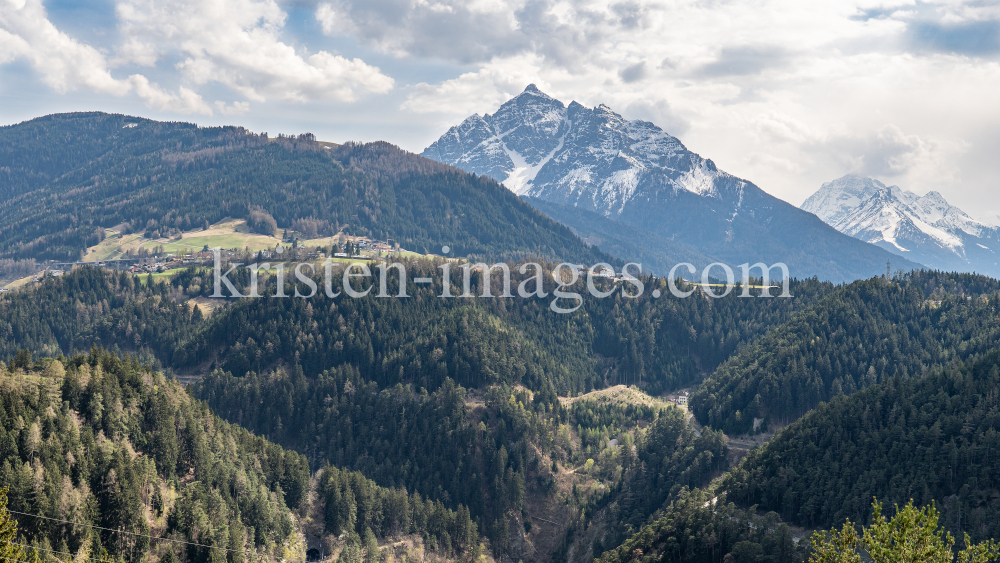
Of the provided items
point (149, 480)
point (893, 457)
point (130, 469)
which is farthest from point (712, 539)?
point (130, 469)

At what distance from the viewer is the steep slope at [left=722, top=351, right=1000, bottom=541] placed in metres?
139

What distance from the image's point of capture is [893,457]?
15300cm

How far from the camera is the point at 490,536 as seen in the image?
646 feet

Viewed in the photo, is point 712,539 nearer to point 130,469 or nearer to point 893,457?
point 893,457

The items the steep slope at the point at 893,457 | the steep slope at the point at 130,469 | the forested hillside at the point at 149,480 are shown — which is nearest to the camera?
the steep slope at the point at 130,469

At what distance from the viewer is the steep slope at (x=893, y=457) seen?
455 feet

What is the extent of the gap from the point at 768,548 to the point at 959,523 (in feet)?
106

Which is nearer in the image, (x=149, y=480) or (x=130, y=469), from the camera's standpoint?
(x=130, y=469)

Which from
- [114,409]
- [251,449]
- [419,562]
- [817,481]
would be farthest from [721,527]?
[114,409]

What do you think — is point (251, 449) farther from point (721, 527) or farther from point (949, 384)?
point (949, 384)

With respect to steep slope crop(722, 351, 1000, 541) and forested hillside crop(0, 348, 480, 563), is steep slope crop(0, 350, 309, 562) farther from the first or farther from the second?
steep slope crop(722, 351, 1000, 541)

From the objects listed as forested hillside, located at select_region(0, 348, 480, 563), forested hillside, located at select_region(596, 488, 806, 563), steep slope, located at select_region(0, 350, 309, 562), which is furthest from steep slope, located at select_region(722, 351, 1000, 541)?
steep slope, located at select_region(0, 350, 309, 562)

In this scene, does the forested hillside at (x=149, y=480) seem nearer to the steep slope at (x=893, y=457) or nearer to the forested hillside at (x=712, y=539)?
the forested hillside at (x=712, y=539)

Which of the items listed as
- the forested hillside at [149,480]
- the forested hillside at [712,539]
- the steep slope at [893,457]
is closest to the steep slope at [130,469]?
the forested hillside at [149,480]
